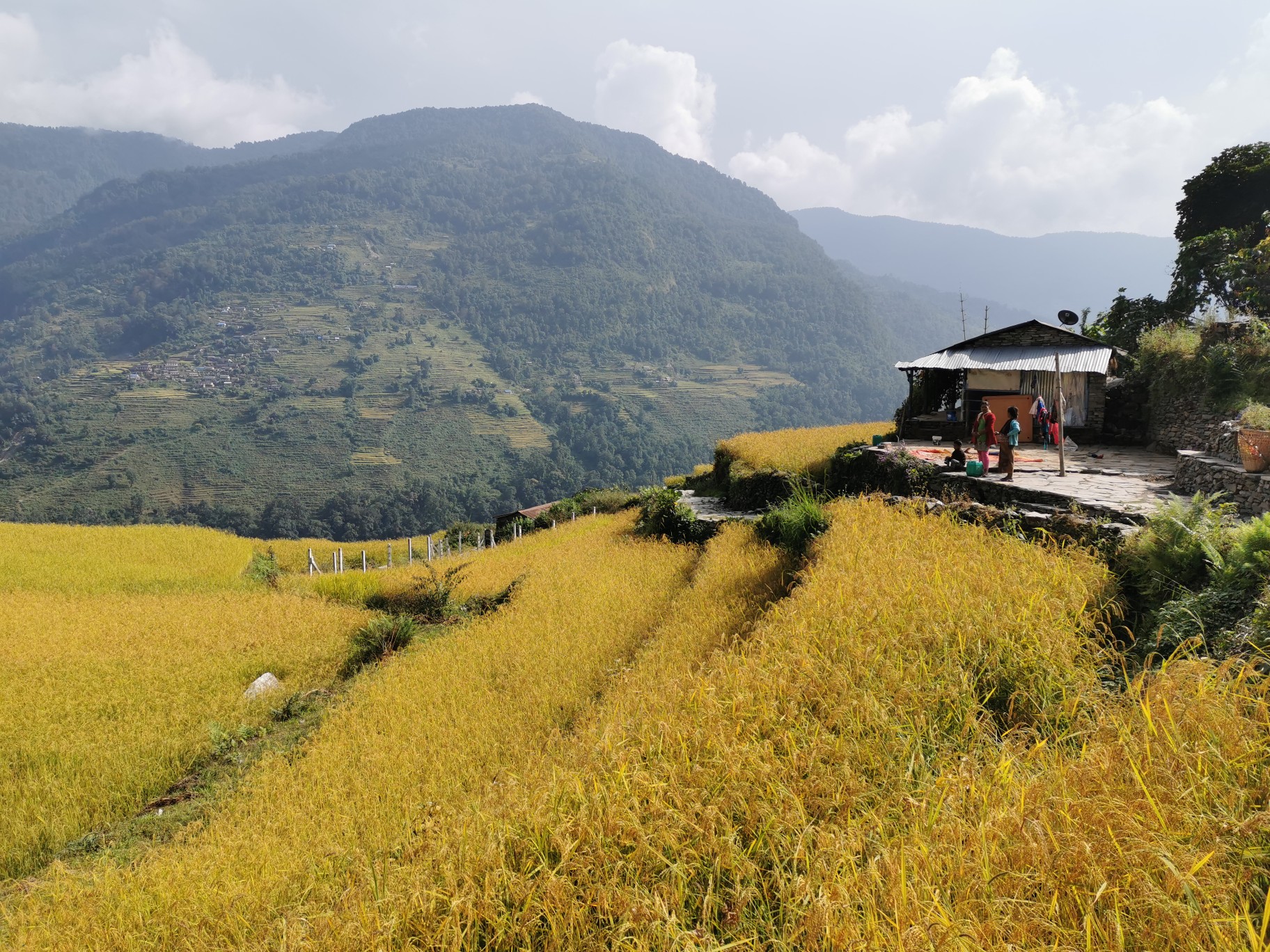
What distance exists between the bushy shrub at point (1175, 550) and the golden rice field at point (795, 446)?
901 centimetres

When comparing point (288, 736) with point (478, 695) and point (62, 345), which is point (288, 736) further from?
point (62, 345)

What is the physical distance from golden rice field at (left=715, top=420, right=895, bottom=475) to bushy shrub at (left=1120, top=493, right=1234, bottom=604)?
29.6ft

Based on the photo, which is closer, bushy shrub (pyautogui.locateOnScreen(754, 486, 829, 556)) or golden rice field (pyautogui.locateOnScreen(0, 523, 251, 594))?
bushy shrub (pyautogui.locateOnScreen(754, 486, 829, 556))

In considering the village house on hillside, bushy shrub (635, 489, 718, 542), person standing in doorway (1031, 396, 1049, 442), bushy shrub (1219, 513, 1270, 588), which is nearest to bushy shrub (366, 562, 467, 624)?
bushy shrub (635, 489, 718, 542)

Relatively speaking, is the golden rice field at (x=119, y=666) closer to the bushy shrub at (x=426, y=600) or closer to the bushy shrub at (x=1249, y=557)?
the bushy shrub at (x=426, y=600)

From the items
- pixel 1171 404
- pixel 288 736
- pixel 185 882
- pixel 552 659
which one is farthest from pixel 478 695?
pixel 1171 404

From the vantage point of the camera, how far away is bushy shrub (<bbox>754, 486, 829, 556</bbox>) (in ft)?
32.2

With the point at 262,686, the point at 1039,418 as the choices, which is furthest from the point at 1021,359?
the point at 262,686

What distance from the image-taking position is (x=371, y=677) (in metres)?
8.59

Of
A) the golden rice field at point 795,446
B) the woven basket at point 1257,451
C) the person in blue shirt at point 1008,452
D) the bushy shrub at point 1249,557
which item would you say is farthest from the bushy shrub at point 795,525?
the woven basket at point 1257,451

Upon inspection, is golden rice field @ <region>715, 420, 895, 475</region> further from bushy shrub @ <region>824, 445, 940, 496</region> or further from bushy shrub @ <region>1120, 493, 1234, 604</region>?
bushy shrub @ <region>1120, 493, 1234, 604</region>

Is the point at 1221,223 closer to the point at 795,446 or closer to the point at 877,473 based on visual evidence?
the point at 795,446

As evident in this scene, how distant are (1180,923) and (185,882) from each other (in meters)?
5.00

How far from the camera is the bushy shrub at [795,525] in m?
9.81
